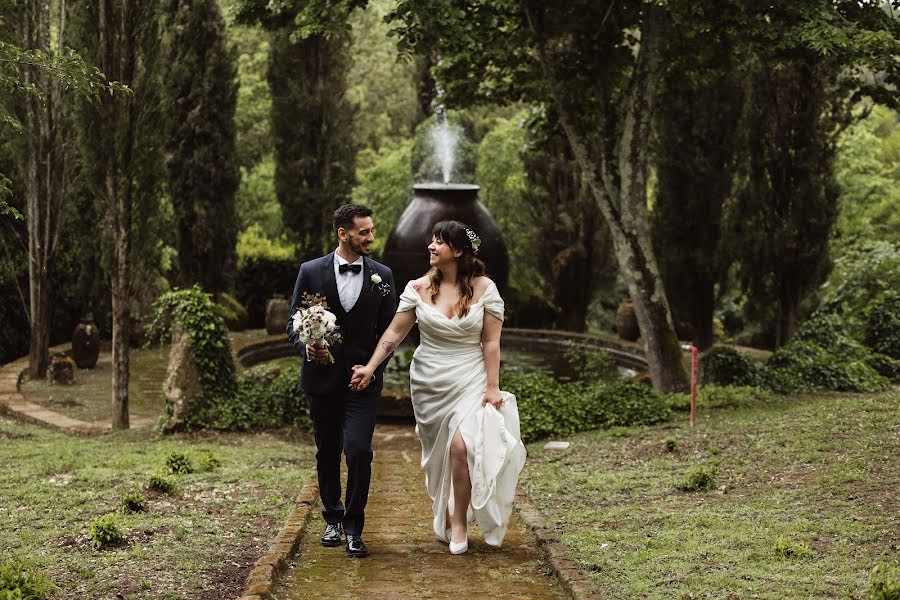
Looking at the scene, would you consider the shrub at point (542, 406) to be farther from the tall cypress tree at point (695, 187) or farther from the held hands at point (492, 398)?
the tall cypress tree at point (695, 187)

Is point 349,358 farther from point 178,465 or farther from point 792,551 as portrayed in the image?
point 178,465

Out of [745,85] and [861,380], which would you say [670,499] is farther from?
[745,85]

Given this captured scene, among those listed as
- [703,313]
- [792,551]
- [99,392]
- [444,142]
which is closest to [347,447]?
[792,551]

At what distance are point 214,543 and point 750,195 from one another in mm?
11906

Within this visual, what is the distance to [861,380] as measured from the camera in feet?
41.4

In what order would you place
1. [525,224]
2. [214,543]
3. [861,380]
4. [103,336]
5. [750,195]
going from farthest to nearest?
[525,224], [103,336], [750,195], [861,380], [214,543]

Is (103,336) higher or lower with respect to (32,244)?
lower

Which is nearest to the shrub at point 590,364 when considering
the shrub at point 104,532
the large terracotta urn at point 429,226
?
the large terracotta urn at point 429,226

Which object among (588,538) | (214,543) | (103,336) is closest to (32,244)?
(103,336)

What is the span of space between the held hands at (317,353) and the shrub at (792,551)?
2.55 meters

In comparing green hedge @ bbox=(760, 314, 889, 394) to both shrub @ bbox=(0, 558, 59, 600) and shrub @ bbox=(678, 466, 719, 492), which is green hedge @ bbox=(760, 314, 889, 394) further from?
shrub @ bbox=(0, 558, 59, 600)

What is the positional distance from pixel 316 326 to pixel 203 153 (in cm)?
1631

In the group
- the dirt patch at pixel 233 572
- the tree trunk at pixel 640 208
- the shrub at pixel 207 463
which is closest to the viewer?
the dirt patch at pixel 233 572

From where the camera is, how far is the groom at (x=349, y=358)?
→ 5.73m
